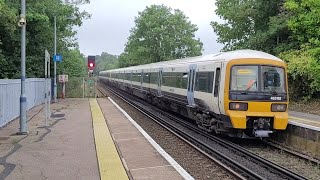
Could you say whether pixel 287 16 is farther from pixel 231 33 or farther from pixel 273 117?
pixel 273 117

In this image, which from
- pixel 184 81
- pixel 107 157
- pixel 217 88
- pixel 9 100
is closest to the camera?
pixel 107 157

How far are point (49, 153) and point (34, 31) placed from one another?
21.0 metres

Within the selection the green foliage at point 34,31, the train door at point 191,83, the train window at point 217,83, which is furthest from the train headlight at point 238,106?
the green foliage at point 34,31

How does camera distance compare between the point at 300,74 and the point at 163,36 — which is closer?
the point at 300,74

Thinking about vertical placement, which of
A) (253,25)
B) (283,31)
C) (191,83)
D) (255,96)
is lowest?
(255,96)

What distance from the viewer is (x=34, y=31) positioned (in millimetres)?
30797

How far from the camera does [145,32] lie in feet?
276

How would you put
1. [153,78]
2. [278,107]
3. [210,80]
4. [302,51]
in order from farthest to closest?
[302,51]
[153,78]
[210,80]
[278,107]

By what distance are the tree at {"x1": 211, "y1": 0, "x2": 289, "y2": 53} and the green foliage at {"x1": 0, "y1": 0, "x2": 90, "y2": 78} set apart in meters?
13.3

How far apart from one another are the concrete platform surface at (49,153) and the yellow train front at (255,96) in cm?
430

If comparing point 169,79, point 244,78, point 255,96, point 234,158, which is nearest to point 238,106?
point 255,96

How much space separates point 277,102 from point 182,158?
12.6 ft

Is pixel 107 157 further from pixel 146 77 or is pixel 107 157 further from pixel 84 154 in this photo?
pixel 146 77

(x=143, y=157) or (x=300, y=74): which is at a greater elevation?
(x=300, y=74)
